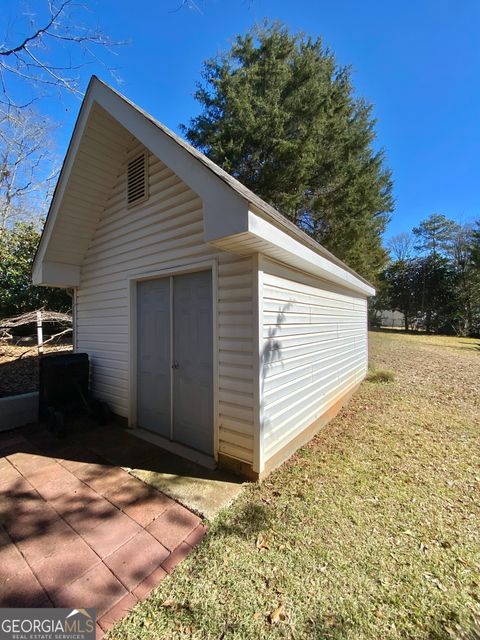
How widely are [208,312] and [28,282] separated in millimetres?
9376

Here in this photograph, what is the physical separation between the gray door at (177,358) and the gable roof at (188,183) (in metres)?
1.11

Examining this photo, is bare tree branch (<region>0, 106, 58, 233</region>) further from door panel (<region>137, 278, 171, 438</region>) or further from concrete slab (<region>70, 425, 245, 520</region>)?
concrete slab (<region>70, 425, 245, 520</region>)

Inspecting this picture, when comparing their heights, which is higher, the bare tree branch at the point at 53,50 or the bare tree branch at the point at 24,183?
the bare tree branch at the point at 24,183

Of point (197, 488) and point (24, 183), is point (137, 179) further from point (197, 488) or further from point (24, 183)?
point (24, 183)

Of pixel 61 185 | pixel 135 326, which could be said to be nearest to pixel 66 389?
pixel 135 326

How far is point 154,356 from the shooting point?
4.20 m

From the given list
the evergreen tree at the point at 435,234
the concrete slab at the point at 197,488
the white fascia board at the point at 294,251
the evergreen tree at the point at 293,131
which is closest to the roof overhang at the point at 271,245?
the white fascia board at the point at 294,251

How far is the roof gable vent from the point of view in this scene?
4.18 m

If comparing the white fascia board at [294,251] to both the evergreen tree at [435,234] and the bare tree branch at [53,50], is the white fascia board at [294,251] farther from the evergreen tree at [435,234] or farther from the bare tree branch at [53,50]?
the evergreen tree at [435,234]

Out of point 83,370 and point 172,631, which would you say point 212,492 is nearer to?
point 172,631

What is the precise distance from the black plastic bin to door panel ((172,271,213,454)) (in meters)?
1.68

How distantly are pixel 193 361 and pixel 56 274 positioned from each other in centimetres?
357

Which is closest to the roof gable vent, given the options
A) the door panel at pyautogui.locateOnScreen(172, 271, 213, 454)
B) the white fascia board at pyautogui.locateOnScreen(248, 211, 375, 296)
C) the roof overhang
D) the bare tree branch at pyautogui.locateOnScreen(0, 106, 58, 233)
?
the door panel at pyautogui.locateOnScreen(172, 271, 213, 454)

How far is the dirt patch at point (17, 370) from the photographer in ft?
18.4
